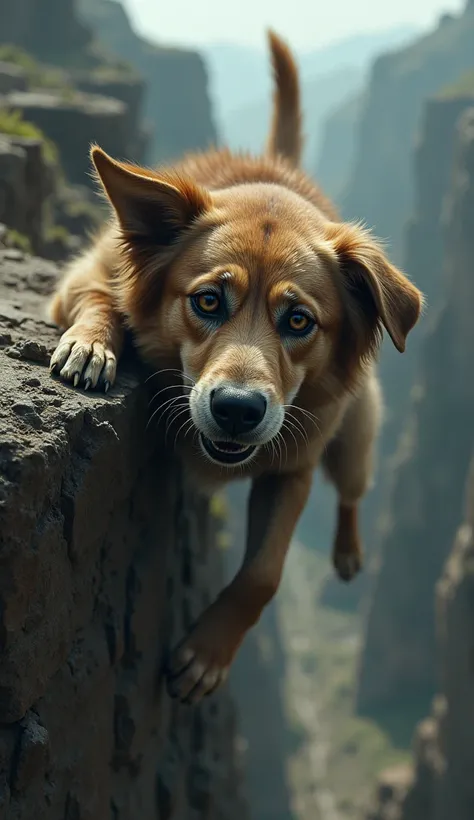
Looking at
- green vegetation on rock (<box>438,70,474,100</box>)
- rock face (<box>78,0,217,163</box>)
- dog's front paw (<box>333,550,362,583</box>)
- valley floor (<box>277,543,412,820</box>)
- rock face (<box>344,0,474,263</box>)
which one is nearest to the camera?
dog's front paw (<box>333,550,362,583</box>)

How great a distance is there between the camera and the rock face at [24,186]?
24.8 ft

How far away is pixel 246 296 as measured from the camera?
375 cm

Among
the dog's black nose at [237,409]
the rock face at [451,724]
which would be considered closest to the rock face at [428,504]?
the rock face at [451,724]

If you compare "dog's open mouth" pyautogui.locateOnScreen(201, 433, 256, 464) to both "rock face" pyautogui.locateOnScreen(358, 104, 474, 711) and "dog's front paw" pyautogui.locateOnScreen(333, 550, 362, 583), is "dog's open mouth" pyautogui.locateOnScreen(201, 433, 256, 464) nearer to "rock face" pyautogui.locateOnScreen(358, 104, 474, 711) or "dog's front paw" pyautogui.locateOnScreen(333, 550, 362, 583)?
"dog's front paw" pyautogui.locateOnScreen(333, 550, 362, 583)

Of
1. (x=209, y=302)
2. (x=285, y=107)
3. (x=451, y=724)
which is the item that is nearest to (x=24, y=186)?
(x=285, y=107)

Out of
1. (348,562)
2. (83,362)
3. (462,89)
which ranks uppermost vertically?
(462,89)

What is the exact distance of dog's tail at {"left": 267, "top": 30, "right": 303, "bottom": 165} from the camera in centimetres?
621

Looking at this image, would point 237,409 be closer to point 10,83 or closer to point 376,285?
point 376,285

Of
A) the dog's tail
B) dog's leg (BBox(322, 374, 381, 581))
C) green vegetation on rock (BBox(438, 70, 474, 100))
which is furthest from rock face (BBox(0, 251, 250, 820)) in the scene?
green vegetation on rock (BBox(438, 70, 474, 100))

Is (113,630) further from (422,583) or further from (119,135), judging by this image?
(422,583)

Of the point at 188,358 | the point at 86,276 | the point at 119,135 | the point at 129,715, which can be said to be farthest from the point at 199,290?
the point at 119,135

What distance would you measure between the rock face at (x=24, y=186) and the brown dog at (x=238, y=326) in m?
3.35

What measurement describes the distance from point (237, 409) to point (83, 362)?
734mm

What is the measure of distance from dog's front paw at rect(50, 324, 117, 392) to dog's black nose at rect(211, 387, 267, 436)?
1.88 feet
